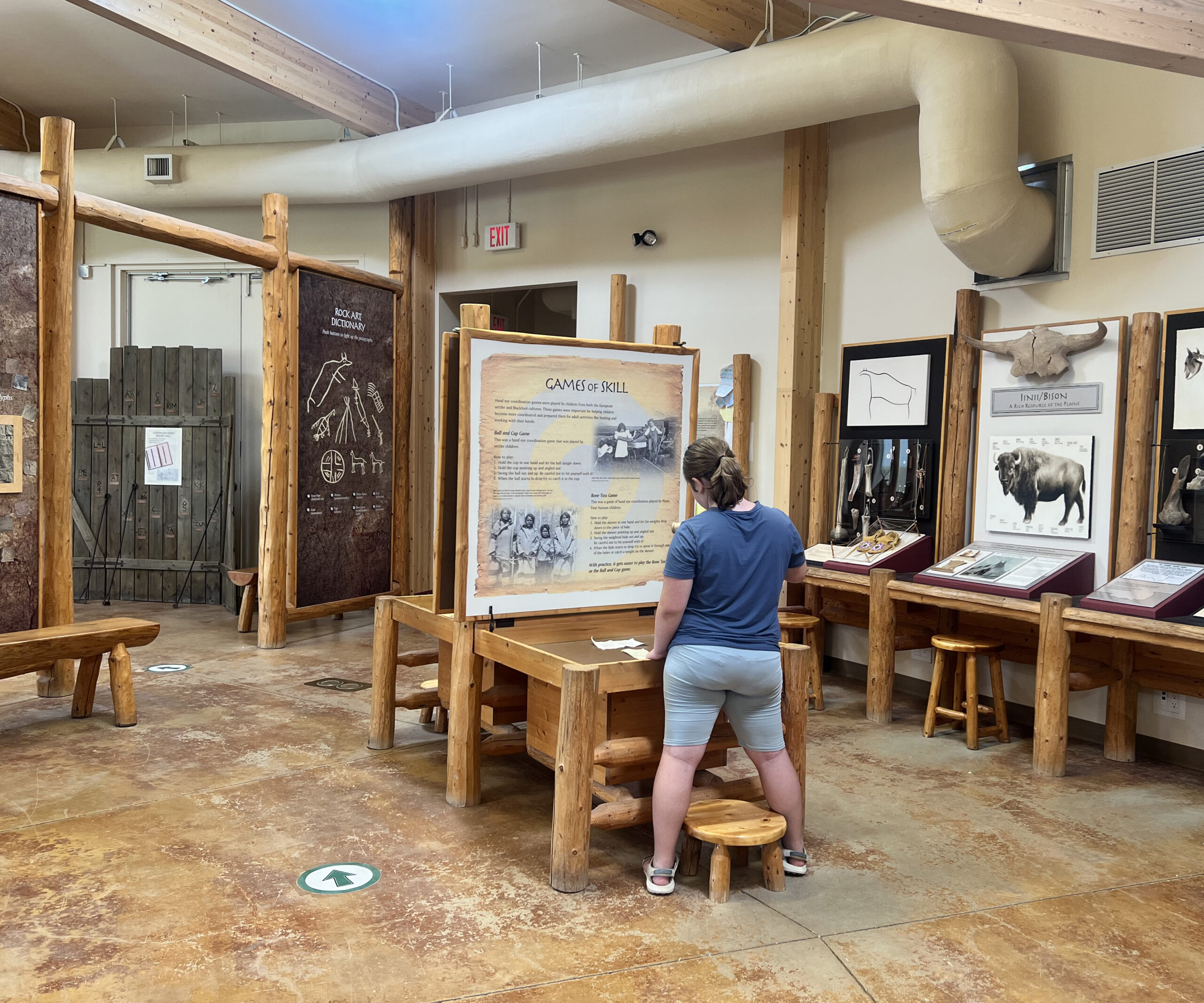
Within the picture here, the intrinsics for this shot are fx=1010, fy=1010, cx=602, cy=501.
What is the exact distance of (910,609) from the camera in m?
6.16

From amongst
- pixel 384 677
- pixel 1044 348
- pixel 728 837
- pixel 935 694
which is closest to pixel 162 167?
pixel 384 677

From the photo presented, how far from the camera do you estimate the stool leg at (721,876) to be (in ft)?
10.6

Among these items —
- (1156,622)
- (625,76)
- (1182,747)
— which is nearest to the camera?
(1156,622)

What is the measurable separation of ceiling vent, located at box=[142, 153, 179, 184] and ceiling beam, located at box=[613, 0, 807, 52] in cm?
450

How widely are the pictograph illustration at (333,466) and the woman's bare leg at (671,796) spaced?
4.93 meters

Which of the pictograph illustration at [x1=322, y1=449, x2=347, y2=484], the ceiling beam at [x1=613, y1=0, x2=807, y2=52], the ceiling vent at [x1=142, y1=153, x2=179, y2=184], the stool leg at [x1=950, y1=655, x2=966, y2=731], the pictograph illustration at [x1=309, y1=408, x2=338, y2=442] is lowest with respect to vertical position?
the stool leg at [x1=950, y1=655, x2=966, y2=731]

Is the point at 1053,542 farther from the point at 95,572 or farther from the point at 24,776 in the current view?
the point at 95,572

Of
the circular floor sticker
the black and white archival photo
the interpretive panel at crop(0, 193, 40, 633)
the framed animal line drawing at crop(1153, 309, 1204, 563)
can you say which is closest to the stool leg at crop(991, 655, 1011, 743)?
the framed animal line drawing at crop(1153, 309, 1204, 563)

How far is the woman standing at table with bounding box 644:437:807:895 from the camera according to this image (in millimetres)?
3240

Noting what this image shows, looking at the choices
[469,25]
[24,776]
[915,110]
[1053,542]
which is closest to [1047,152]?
[915,110]

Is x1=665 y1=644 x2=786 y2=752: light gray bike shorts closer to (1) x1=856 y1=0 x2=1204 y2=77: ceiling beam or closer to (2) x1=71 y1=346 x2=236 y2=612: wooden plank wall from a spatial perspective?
(1) x1=856 y1=0 x2=1204 y2=77: ceiling beam

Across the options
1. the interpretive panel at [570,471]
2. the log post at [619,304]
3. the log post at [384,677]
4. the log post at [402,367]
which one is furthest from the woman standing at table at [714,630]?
the log post at [402,367]

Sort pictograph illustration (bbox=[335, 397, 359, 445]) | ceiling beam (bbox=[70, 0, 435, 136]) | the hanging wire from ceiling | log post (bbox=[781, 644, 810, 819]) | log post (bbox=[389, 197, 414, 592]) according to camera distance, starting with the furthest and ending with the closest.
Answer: the hanging wire from ceiling
log post (bbox=[389, 197, 414, 592])
pictograph illustration (bbox=[335, 397, 359, 445])
ceiling beam (bbox=[70, 0, 435, 136])
log post (bbox=[781, 644, 810, 819])

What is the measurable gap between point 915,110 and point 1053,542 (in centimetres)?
274
